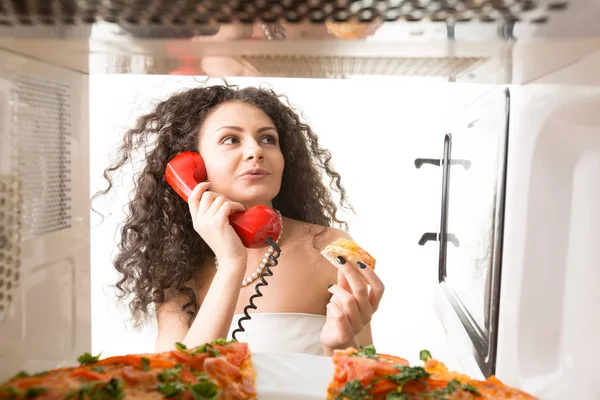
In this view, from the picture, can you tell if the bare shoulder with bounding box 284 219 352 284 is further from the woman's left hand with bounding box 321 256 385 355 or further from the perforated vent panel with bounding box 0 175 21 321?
the perforated vent panel with bounding box 0 175 21 321

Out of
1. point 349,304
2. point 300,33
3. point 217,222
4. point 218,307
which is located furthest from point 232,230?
point 300,33

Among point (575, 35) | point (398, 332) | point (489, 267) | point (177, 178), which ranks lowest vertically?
point (398, 332)

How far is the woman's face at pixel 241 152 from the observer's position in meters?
1.25

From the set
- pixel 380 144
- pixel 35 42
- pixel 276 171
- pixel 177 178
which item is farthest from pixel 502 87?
pixel 35 42

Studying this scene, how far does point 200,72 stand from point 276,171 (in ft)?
1.00

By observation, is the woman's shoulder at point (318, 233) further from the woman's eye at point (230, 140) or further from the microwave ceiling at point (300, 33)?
the microwave ceiling at point (300, 33)

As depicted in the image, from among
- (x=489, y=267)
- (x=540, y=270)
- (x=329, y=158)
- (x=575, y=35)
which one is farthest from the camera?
(x=329, y=158)

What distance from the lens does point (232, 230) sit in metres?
1.23

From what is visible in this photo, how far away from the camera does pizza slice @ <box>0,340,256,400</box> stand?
90 centimetres

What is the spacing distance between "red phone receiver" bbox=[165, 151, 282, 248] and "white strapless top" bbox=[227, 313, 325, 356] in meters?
0.18

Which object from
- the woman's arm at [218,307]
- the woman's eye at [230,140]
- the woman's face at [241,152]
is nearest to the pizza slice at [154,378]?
the woman's arm at [218,307]

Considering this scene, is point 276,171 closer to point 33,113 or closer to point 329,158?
point 329,158

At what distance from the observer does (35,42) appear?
2.96 ft

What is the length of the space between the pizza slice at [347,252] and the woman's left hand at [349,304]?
0.4 inches
